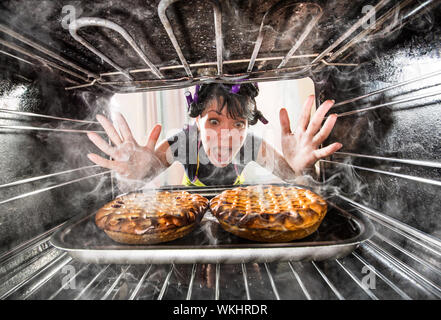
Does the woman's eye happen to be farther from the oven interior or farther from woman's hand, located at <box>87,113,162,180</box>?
woman's hand, located at <box>87,113,162,180</box>

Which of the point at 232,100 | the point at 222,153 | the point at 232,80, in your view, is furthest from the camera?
the point at 222,153

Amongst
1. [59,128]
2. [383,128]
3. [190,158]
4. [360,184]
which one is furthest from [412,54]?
[190,158]

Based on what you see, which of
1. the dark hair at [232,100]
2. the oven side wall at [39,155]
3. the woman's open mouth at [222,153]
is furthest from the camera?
the woman's open mouth at [222,153]

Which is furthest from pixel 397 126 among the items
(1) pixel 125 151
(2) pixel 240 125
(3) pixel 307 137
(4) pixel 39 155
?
(4) pixel 39 155

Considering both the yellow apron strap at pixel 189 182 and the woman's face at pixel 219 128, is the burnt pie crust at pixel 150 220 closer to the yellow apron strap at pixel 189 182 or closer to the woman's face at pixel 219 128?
the woman's face at pixel 219 128

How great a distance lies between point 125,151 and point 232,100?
0.66 m

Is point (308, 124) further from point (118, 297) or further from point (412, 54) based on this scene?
point (118, 297)

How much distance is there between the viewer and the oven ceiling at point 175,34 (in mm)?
552

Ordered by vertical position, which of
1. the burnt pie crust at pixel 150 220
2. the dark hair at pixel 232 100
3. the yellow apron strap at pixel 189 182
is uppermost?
the dark hair at pixel 232 100

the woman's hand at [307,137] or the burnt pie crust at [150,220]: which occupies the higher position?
the woman's hand at [307,137]

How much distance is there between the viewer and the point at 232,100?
1221 millimetres

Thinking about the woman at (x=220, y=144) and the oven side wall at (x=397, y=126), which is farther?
the woman at (x=220, y=144)

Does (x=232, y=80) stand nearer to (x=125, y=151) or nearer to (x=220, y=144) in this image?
(x=220, y=144)

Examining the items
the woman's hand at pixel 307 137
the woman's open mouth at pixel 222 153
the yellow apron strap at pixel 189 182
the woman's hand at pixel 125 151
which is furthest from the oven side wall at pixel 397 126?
the yellow apron strap at pixel 189 182
